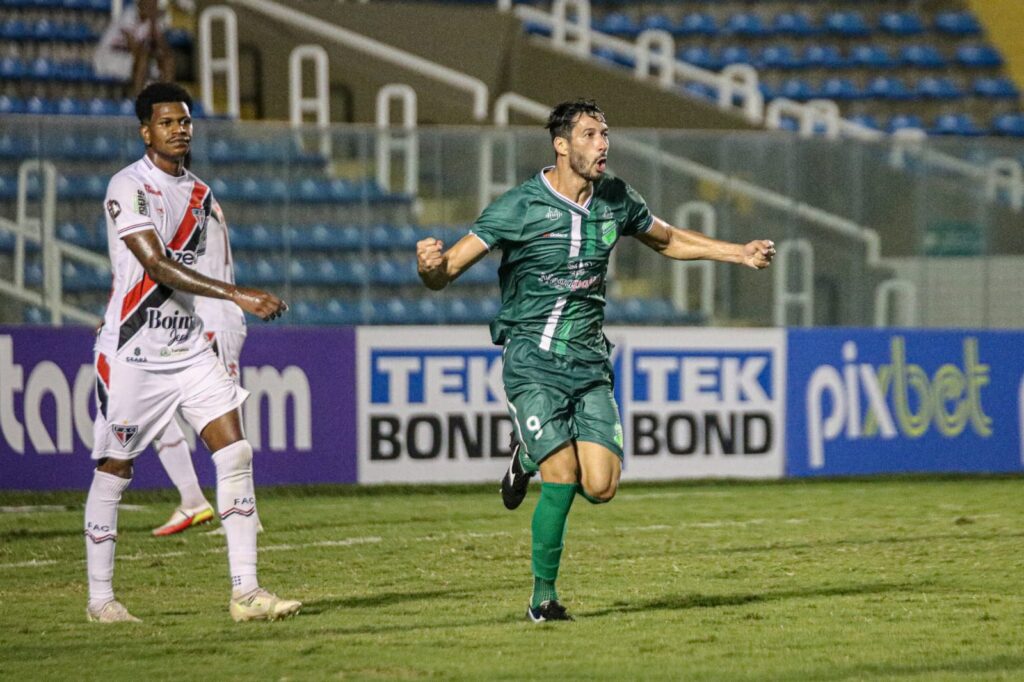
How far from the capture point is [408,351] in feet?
39.3

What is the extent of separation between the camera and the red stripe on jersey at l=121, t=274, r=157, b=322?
21.2 feet

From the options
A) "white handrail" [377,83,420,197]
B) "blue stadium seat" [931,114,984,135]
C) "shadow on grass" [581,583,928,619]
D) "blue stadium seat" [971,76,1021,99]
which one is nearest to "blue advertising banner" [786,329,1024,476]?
"white handrail" [377,83,420,197]

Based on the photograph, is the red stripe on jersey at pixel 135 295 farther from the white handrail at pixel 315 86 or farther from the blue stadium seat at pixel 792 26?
the blue stadium seat at pixel 792 26

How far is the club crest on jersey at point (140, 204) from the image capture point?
6.35 m

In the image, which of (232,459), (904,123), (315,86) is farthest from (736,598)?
(904,123)

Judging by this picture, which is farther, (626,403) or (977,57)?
(977,57)

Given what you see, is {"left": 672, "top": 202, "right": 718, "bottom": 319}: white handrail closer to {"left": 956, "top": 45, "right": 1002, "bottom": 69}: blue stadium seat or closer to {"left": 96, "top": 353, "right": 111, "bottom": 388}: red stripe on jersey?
{"left": 96, "top": 353, "right": 111, "bottom": 388}: red stripe on jersey

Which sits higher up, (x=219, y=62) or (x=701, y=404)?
(x=219, y=62)

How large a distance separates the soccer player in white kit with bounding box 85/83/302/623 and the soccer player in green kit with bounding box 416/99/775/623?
105 centimetres

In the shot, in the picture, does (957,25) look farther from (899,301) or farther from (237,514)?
(237,514)

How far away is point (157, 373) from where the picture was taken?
21.3 ft

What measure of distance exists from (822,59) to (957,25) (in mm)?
2352

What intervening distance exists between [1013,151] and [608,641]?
28.2 feet

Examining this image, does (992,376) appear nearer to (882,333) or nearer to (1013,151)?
(882,333)
